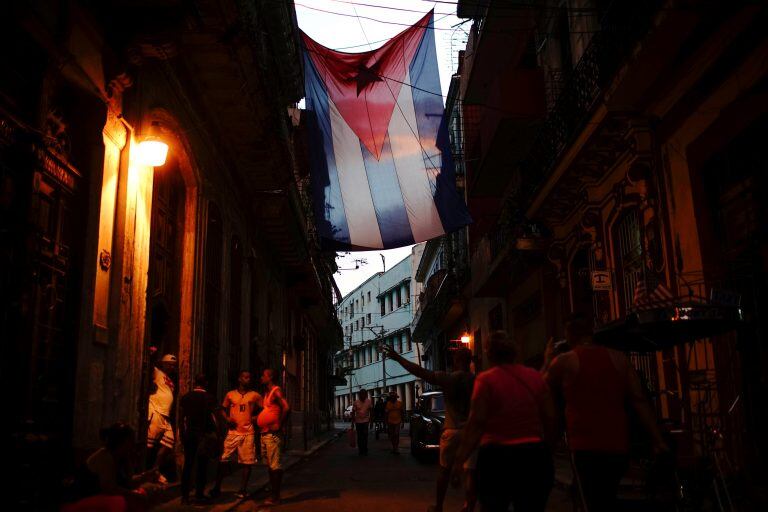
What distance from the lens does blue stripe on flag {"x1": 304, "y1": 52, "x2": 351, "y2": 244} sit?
31.8ft

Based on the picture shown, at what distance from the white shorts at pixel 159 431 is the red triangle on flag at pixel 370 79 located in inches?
175

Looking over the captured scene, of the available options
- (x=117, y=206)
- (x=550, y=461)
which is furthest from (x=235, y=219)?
(x=550, y=461)

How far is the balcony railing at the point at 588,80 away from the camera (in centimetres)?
1002

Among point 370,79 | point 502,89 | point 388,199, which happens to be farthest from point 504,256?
point 370,79

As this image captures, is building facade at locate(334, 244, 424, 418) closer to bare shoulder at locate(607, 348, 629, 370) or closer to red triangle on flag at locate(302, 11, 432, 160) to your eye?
red triangle on flag at locate(302, 11, 432, 160)

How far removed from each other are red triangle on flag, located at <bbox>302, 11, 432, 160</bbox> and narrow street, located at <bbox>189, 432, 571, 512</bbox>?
4.58 meters

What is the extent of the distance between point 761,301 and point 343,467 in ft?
28.6

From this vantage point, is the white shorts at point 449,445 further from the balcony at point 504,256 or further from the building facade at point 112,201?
the balcony at point 504,256

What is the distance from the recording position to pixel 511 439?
421cm

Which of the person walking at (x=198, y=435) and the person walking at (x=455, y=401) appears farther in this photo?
the person walking at (x=198, y=435)

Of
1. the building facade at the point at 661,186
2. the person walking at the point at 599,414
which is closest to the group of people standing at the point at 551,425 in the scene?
the person walking at the point at 599,414

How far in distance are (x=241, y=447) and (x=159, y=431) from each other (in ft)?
3.37

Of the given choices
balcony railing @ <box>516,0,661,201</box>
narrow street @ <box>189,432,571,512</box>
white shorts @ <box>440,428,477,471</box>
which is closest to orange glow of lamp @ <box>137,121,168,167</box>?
narrow street @ <box>189,432,571,512</box>

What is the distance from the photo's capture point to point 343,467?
14438mm
